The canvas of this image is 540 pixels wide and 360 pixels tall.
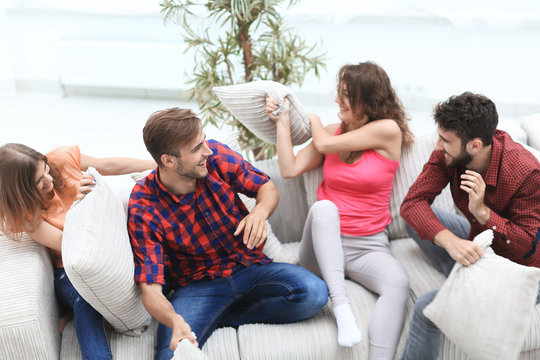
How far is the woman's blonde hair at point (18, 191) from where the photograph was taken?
1.82 m

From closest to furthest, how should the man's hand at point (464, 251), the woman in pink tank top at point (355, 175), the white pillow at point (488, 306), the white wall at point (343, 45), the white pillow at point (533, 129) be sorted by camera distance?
the white pillow at point (488, 306) → the man's hand at point (464, 251) → the woman in pink tank top at point (355, 175) → the white pillow at point (533, 129) → the white wall at point (343, 45)

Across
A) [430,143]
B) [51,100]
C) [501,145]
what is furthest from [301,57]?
[51,100]

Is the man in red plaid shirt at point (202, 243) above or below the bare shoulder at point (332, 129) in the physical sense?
below

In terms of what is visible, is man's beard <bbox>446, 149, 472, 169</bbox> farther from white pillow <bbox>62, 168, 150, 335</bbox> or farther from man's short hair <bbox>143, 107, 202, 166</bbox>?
white pillow <bbox>62, 168, 150, 335</bbox>

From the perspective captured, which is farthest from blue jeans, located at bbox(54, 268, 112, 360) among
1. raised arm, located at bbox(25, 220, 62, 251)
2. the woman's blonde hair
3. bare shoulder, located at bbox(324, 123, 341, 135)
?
bare shoulder, located at bbox(324, 123, 341, 135)

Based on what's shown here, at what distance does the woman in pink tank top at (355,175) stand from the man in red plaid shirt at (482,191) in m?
0.18

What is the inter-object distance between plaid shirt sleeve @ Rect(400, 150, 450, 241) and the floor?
2.21 meters

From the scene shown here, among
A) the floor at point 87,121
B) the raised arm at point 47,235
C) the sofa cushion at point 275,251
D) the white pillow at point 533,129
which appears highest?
the white pillow at point 533,129

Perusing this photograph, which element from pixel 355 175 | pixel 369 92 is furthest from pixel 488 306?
pixel 369 92

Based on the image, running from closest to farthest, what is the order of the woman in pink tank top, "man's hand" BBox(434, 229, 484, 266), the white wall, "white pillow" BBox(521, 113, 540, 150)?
"man's hand" BBox(434, 229, 484, 266), the woman in pink tank top, "white pillow" BBox(521, 113, 540, 150), the white wall

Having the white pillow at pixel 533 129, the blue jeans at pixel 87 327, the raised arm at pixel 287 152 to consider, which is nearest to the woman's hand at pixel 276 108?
the raised arm at pixel 287 152

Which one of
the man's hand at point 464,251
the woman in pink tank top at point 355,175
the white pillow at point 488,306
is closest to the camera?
the white pillow at point 488,306

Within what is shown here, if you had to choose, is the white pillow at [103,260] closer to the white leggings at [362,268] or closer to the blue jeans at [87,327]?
the blue jeans at [87,327]

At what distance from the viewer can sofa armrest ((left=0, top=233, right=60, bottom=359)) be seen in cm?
169
